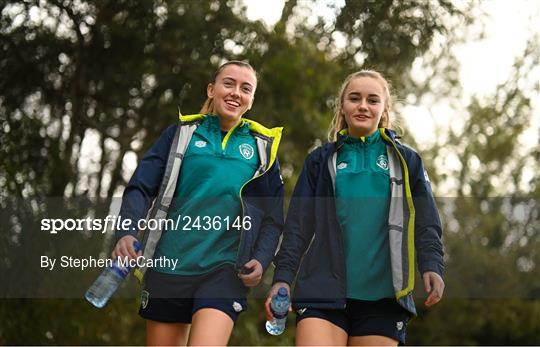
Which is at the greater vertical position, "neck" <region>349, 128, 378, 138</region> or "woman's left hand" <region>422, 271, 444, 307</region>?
"neck" <region>349, 128, 378, 138</region>

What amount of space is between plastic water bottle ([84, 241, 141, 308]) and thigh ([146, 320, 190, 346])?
0.66 ft

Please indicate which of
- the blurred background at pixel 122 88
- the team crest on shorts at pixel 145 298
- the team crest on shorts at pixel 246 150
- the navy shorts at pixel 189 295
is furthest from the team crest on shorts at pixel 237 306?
the blurred background at pixel 122 88

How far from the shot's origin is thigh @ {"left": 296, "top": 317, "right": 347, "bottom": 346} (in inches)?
109

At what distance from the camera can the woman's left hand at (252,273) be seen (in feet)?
9.45

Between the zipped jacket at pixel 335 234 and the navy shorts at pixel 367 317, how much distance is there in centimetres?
4

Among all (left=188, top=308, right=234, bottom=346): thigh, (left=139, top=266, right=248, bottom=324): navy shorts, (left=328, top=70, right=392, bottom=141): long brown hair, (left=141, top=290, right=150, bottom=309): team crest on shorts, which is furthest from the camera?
(left=328, top=70, right=392, bottom=141): long brown hair

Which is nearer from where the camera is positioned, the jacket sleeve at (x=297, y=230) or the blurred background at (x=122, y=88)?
the jacket sleeve at (x=297, y=230)

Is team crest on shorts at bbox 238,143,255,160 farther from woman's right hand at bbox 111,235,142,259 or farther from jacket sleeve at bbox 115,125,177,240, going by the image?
woman's right hand at bbox 111,235,142,259

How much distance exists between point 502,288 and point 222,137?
9055mm

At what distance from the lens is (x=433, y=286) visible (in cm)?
284

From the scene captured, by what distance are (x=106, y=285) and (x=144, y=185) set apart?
1.28 feet

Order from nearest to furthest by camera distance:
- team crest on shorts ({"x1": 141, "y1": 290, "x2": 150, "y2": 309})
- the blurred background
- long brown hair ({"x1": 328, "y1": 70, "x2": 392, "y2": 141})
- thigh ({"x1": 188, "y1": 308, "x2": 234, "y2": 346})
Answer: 1. thigh ({"x1": 188, "y1": 308, "x2": 234, "y2": 346})
2. team crest on shorts ({"x1": 141, "y1": 290, "x2": 150, "y2": 309})
3. long brown hair ({"x1": 328, "y1": 70, "x2": 392, "y2": 141})
4. the blurred background

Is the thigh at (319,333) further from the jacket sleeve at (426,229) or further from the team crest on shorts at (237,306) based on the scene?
the jacket sleeve at (426,229)

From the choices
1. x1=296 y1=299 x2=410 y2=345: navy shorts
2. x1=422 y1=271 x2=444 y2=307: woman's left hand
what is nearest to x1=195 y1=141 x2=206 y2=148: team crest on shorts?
x1=296 y1=299 x2=410 y2=345: navy shorts
